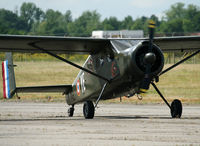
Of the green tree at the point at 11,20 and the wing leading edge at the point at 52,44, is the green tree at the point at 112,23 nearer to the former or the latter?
the green tree at the point at 11,20

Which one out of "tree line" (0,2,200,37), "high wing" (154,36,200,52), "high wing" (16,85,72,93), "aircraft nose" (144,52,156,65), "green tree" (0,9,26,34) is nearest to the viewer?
"aircraft nose" (144,52,156,65)

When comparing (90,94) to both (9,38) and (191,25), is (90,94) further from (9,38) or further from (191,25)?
(191,25)

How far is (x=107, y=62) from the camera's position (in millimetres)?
17297

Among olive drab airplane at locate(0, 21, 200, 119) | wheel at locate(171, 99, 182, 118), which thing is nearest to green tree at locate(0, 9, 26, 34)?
olive drab airplane at locate(0, 21, 200, 119)

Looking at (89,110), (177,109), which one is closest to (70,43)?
(89,110)

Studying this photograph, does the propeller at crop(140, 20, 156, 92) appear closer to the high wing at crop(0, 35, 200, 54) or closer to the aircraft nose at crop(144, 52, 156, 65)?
the aircraft nose at crop(144, 52, 156, 65)

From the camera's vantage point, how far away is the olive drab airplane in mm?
15599

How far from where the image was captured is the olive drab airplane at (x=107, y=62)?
15599 mm

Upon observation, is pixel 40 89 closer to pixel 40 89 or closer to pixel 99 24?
pixel 40 89

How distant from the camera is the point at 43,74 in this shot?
2090 inches

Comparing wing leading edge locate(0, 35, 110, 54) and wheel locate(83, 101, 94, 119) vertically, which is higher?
wing leading edge locate(0, 35, 110, 54)

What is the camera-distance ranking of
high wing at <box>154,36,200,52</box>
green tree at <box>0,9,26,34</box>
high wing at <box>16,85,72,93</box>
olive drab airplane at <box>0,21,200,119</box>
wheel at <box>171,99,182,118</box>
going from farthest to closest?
green tree at <box>0,9,26,34</box> < high wing at <box>16,85,72,93</box> < high wing at <box>154,36,200,52</box> < wheel at <box>171,99,182,118</box> < olive drab airplane at <box>0,21,200,119</box>

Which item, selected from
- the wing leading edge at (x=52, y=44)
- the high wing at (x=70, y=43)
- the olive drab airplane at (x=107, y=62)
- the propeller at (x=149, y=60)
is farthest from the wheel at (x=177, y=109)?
the wing leading edge at (x=52, y=44)

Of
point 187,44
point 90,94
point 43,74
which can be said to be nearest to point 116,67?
point 90,94
